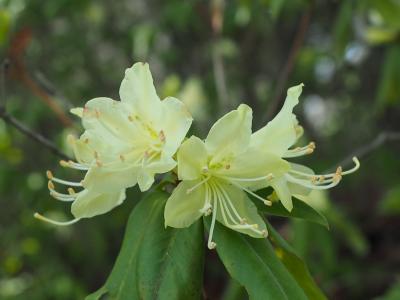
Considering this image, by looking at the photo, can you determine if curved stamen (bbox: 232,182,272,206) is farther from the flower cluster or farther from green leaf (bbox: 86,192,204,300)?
green leaf (bbox: 86,192,204,300)

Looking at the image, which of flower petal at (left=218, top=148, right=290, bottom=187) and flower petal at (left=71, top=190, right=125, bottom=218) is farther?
flower petal at (left=71, top=190, right=125, bottom=218)

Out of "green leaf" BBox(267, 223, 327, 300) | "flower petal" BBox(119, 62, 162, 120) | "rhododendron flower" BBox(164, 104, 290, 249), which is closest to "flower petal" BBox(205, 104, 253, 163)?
"rhododendron flower" BBox(164, 104, 290, 249)

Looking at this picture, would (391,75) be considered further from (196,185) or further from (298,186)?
(196,185)

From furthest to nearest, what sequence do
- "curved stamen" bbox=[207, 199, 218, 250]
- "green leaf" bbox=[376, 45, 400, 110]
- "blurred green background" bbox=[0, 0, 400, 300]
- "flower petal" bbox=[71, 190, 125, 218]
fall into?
"green leaf" bbox=[376, 45, 400, 110] → "blurred green background" bbox=[0, 0, 400, 300] → "flower petal" bbox=[71, 190, 125, 218] → "curved stamen" bbox=[207, 199, 218, 250]

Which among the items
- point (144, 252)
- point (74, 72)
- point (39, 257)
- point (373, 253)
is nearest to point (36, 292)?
point (39, 257)

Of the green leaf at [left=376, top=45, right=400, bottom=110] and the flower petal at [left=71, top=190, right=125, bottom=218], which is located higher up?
the flower petal at [left=71, top=190, right=125, bottom=218]

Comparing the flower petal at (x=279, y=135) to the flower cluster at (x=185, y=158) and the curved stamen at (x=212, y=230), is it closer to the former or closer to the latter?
the flower cluster at (x=185, y=158)

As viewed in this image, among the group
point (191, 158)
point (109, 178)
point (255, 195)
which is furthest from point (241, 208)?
point (109, 178)
